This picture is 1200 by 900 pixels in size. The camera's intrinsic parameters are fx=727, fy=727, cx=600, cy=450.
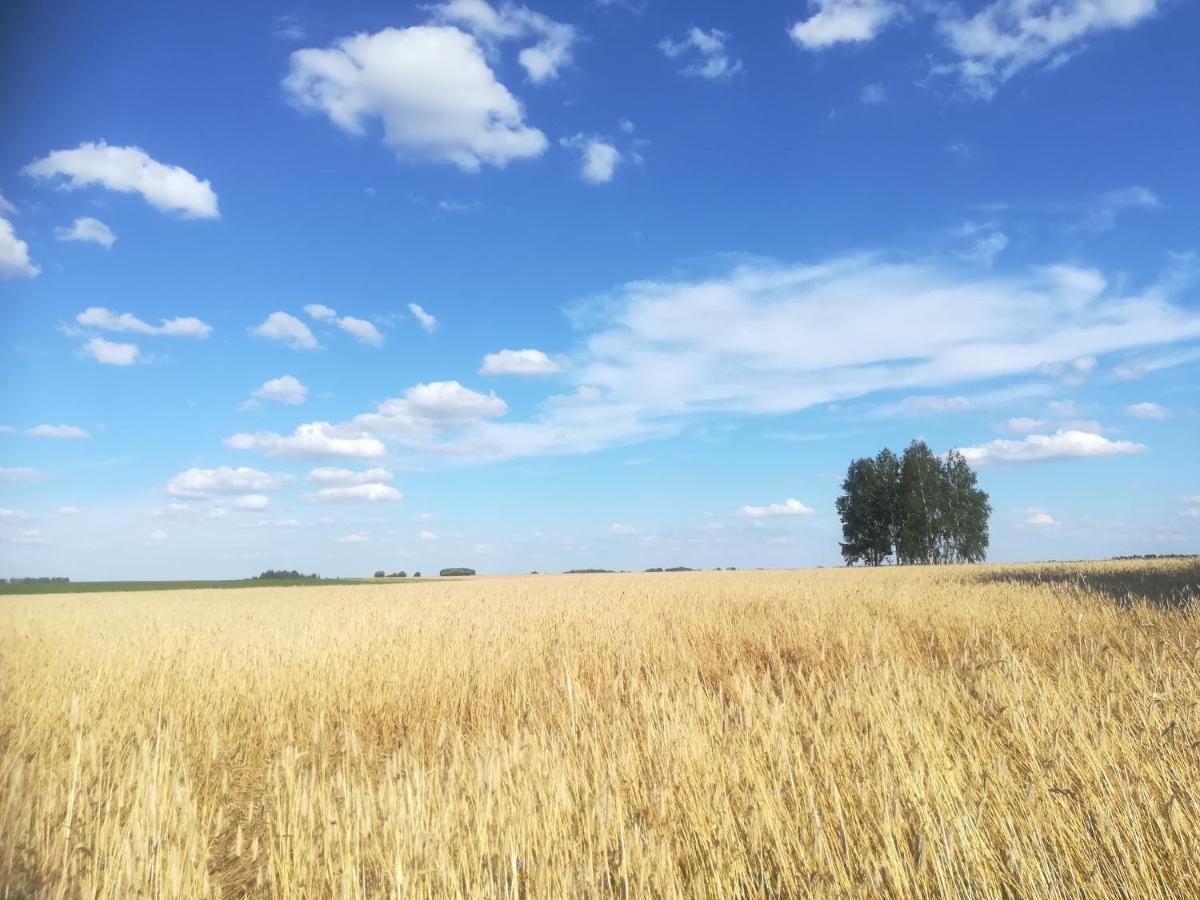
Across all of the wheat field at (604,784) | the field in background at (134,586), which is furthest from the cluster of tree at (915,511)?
the wheat field at (604,784)

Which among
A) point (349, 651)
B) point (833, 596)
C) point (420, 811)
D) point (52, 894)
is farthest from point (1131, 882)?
point (833, 596)

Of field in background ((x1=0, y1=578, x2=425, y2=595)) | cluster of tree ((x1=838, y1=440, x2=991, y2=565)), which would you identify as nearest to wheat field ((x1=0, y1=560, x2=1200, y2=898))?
field in background ((x1=0, y1=578, x2=425, y2=595))

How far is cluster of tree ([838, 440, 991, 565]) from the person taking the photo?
6581cm

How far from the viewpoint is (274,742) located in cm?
645

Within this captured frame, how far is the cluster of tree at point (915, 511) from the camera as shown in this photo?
6581 cm

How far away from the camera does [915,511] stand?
215 ft

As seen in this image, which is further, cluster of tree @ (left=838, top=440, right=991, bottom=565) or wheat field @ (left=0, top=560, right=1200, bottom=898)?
cluster of tree @ (left=838, top=440, right=991, bottom=565)

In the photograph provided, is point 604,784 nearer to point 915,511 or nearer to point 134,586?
point 915,511

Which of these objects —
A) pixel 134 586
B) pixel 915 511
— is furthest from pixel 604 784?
pixel 134 586

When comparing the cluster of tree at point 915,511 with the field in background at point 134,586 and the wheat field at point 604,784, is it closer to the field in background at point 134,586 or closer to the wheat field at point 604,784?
the field in background at point 134,586

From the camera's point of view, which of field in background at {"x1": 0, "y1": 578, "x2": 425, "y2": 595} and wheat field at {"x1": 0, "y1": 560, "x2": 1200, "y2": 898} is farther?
field in background at {"x1": 0, "y1": 578, "x2": 425, "y2": 595}

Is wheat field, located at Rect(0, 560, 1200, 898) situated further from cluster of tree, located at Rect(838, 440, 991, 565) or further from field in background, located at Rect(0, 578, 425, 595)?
cluster of tree, located at Rect(838, 440, 991, 565)

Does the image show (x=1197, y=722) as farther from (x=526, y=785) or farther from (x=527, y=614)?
(x=527, y=614)

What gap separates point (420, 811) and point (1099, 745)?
3.78 m
